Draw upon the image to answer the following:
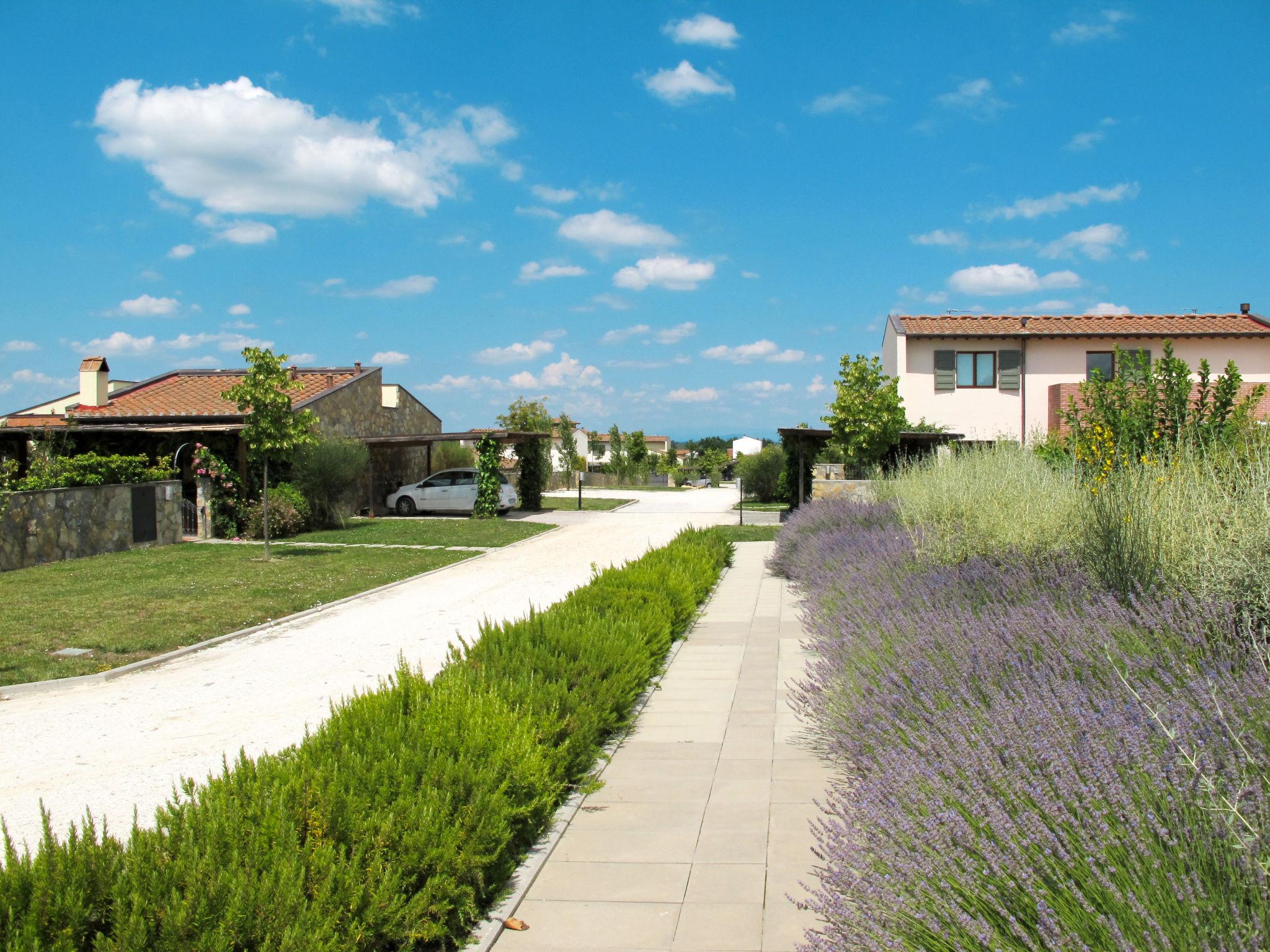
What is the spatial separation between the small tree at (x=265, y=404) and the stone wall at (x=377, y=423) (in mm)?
7993

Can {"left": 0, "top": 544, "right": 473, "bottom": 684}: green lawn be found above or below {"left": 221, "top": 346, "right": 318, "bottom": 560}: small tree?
below

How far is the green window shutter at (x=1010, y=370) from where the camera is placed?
105ft

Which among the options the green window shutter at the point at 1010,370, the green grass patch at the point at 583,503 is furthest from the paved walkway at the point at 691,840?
the green window shutter at the point at 1010,370

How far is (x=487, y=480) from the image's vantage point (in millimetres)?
28578

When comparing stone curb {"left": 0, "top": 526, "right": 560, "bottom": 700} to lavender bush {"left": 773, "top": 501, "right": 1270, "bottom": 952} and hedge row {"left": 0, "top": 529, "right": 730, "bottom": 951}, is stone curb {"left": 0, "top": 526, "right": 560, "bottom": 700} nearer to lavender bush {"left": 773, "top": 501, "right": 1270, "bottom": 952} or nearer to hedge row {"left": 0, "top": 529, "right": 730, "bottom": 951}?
hedge row {"left": 0, "top": 529, "right": 730, "bottom": 951}

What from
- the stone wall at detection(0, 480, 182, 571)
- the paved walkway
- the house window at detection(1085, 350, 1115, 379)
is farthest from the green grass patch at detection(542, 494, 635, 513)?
the paved walkway

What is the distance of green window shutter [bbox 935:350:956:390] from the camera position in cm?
3238

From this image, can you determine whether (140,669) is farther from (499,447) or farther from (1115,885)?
(499,447)

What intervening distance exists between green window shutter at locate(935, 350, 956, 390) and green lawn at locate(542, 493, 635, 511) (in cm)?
1286

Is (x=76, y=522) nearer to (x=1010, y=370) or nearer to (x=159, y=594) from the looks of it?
(x=159, y=594)

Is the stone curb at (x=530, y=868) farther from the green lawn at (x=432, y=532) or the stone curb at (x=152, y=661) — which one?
the green lawn at (x=432, y=532)

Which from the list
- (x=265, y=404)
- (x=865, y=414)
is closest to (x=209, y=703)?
(x=265, y=404)

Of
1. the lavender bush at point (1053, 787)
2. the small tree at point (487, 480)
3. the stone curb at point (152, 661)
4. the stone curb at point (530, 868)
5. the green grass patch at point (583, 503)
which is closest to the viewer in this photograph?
the lavender bush at point (1053, 787)

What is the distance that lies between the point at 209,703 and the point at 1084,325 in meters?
33.0
